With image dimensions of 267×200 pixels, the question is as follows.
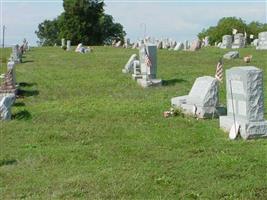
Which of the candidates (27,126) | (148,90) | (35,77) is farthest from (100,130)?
(35,77)

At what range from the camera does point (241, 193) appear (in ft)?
25.8

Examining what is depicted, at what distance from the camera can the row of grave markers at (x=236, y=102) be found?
1141 centimetres

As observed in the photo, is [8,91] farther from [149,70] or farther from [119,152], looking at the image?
[119,152]

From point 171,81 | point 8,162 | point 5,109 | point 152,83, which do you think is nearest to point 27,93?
point 152,83

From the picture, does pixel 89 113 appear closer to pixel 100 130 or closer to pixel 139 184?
pixel 100 130

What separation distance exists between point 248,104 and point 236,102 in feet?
1.68

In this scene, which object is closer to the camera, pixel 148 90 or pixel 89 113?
pixel 89 113

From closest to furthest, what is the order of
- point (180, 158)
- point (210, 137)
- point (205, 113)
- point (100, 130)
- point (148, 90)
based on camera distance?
point (180, 158), point (210, 137), point (100, 130), point (205, 113), point (148, 90)

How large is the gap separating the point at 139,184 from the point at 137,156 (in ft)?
5.85

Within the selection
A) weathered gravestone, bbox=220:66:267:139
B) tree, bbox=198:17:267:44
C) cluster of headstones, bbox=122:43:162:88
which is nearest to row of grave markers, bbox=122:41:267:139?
weathered gravestone, bbox=220:66:267:139

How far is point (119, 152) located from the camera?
10.5 meters

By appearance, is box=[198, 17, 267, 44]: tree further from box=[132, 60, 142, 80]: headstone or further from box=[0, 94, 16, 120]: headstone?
box=[0, 94, 16, 120]: headstone

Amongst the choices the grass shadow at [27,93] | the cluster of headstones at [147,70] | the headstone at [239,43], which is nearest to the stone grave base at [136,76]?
the cluster of headstones at [147,70]

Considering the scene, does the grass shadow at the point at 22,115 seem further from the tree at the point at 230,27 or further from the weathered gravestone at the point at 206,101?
the tree at the point at 230,27
